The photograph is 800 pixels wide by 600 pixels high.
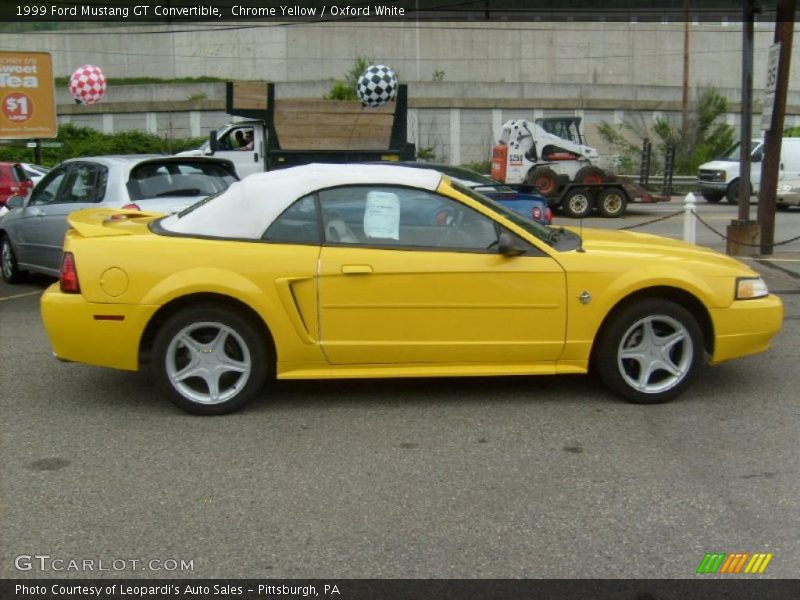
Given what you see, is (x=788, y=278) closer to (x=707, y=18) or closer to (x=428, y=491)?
(x=428, y=491)

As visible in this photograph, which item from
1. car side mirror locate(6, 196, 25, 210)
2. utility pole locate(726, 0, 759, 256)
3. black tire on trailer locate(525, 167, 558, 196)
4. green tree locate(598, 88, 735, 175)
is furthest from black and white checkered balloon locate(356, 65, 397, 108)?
green tree locate(598, 88, 735, 175)

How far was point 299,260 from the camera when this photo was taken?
534 cm

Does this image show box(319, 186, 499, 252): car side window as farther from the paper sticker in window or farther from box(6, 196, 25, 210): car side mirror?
box(6, 196, 25, 210): car side mirror

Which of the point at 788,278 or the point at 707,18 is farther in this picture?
the point at 707,18

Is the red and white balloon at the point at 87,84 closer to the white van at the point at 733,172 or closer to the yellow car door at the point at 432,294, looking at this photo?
the white van at the point at 733,172

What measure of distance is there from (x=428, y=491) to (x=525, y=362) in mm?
1483

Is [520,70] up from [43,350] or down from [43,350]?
up

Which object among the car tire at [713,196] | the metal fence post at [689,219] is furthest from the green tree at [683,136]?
the metal fence post at [689,219]

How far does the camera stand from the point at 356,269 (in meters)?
5.32

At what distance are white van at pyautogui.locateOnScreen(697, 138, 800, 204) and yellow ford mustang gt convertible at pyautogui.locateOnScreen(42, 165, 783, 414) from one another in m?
18.8

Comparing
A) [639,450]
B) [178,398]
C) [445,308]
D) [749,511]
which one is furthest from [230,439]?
[749,511]

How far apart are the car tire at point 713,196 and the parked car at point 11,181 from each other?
1737 cm

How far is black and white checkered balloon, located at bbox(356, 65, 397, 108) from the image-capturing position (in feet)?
65.0
